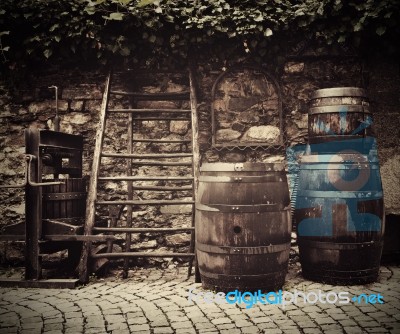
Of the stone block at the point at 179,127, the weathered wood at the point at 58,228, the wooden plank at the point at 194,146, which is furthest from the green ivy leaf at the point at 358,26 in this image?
the weathered wood at the point at 58,228

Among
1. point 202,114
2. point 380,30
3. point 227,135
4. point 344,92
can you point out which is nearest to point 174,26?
point 202,114

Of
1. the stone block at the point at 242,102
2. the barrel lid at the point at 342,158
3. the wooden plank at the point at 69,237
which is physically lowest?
the wooden plank at the point at 69,237

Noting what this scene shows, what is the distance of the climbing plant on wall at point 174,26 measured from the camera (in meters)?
3.95

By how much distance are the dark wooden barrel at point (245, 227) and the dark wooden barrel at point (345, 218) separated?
38 centimetres

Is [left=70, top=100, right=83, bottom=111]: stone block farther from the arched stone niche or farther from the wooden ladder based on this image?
the arched stone niche

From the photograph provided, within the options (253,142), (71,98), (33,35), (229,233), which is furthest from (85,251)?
(33,35)

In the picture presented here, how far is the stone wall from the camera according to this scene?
13.8 feet

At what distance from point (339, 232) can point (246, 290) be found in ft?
3.33

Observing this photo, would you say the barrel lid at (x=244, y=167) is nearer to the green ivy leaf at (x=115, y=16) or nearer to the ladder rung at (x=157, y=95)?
the ladder rung at (x=157, y=95)

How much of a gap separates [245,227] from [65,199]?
79.1 inches

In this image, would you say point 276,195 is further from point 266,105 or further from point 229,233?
point 266,105

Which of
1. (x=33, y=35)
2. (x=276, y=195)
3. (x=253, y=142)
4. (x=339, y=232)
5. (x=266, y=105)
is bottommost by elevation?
(x=339, y=232)

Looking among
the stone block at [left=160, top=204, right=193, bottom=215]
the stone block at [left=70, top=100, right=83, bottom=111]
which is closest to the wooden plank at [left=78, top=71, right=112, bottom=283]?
the stone block at [left=70, top=100, right=83, bottom=111]

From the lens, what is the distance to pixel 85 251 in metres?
3.55
